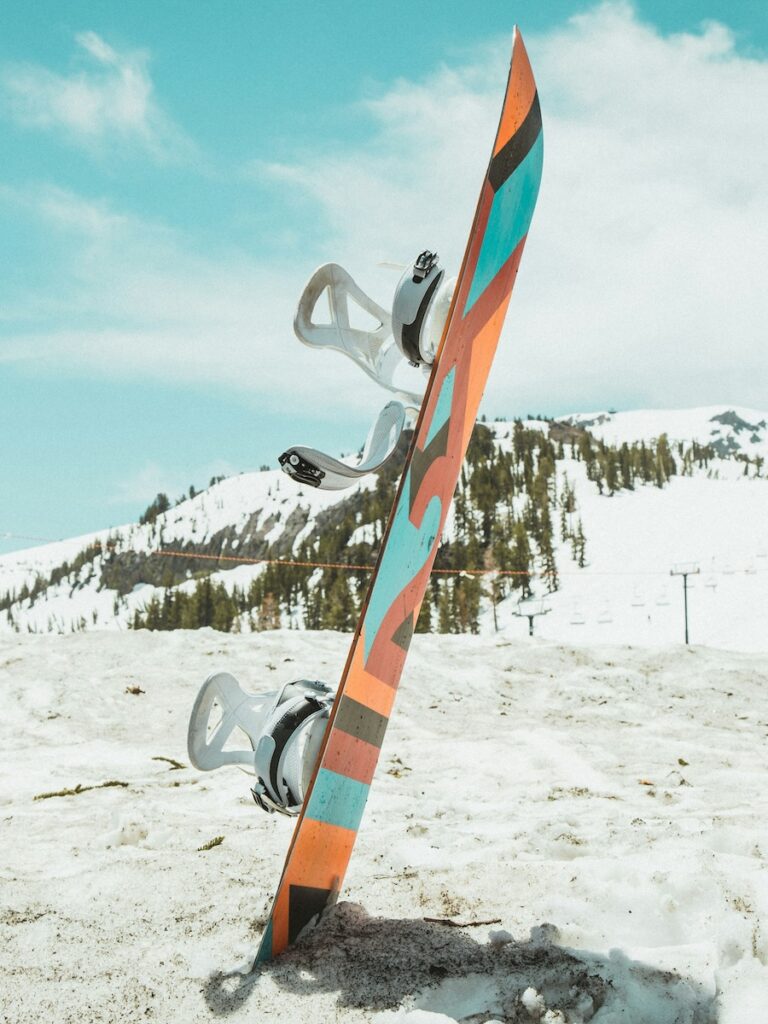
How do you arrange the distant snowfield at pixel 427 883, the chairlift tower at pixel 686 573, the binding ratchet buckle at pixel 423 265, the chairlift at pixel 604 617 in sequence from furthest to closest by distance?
the chairlift at pixel 604 617 < the chairlift tower at pixel 686 573 < the binding ratchet buckle at pixel 423 265 < the distant snowfield at pixel 427 883

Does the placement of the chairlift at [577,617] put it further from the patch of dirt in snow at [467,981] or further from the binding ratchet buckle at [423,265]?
the binding ratchet buckle at [423,265]

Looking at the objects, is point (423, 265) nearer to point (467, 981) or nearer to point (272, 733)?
point (272, 733)

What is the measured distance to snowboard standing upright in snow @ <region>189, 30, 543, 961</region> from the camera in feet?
7.34

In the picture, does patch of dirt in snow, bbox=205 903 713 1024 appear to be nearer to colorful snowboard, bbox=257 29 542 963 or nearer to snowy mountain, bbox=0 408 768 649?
colorful snowboard, bbox=257 29 542 963

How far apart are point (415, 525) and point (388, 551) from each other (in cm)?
14

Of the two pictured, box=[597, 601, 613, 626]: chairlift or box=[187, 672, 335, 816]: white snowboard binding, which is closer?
box=[187, 672, 335, 816]: white snowboard binding

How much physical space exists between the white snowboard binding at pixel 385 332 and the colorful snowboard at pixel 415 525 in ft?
0.49

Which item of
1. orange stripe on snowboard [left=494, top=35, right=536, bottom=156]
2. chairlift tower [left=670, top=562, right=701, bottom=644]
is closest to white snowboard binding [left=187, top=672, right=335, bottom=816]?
orange stripe on snowboard [left=494, top=35, right=536, bottom=156]

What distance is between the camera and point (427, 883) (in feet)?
9.57

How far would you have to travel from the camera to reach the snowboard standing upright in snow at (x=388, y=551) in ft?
7.34

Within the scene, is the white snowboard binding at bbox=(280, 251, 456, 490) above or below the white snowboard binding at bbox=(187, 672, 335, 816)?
above

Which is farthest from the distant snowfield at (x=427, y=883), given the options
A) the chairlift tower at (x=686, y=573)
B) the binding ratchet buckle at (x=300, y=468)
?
the chairlift tower at (x=686, y=573)

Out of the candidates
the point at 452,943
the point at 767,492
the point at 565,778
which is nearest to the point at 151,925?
the point at 452,943

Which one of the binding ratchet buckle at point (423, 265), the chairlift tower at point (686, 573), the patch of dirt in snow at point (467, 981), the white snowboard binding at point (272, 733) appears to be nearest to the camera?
the patch of dirt in snow at point (467, 981)
